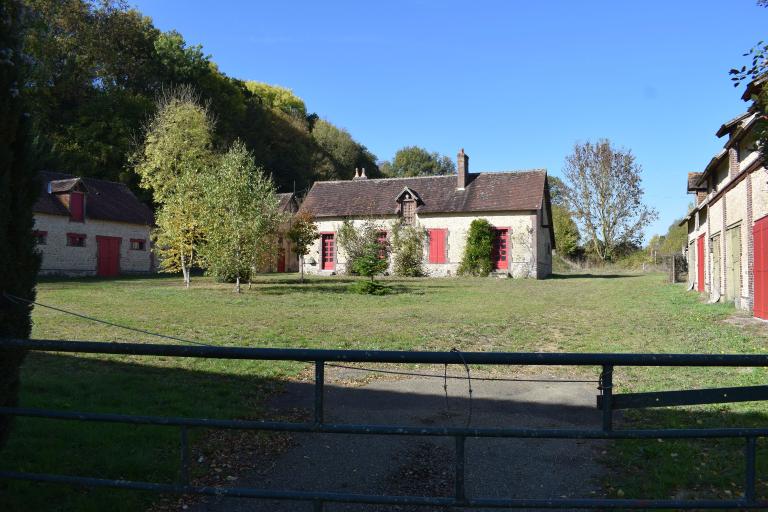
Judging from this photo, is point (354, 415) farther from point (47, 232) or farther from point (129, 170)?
point (129, 170)

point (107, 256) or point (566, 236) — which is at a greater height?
point (566, 236)

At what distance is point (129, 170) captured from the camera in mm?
40844

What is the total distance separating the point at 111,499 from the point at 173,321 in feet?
30.5

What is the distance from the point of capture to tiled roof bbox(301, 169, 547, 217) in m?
35.3

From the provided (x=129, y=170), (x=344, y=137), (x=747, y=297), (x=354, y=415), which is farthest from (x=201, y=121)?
(x=354, y=415)

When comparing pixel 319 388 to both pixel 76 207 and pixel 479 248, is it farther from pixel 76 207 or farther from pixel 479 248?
pixel 76 207

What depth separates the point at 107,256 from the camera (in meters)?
34.5

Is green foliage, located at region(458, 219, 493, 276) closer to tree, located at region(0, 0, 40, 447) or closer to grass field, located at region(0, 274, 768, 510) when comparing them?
grass field, located at region(0, 274, 768, 510)

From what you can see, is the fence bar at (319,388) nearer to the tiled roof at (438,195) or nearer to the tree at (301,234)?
the tree at (301,234)

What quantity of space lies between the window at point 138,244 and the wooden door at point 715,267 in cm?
Answer: 3162

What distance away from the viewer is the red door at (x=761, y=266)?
13172 mm

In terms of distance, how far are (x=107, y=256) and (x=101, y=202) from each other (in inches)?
132

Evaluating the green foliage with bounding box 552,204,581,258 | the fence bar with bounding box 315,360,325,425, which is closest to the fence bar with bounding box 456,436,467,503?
the fence bar with bounding box 315,360,325,425

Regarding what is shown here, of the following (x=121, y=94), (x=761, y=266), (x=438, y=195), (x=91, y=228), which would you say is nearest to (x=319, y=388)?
(x=761, y=266)
